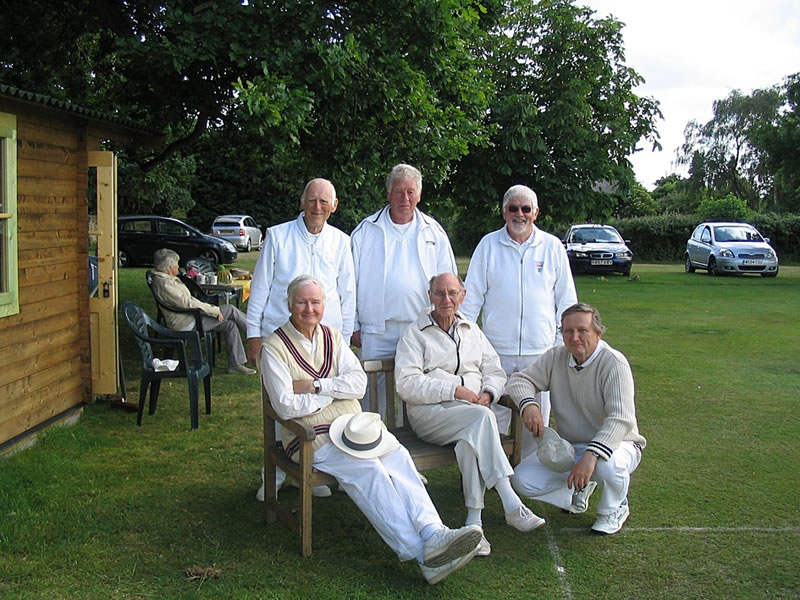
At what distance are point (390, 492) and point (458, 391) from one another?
0.72 metres

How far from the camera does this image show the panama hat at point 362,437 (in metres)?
3.89

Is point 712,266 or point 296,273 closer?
point 296,273

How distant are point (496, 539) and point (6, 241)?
12.2 ft

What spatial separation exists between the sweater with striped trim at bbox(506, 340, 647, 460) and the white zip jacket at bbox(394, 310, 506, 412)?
0.16 m

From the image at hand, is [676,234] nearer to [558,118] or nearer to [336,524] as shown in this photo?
[558,118]

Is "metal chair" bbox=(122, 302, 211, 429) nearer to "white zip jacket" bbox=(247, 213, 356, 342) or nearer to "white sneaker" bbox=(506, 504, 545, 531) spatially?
"white zip jacket" bbox=(247, 213, 356, 342)

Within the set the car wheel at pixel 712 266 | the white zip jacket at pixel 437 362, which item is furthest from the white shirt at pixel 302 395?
the car wheel at pixel 712 266

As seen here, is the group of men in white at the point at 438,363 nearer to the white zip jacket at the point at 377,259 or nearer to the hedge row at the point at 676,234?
the white zip jacket at the point at 377,259

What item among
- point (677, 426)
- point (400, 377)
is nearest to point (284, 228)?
point (400, 377)

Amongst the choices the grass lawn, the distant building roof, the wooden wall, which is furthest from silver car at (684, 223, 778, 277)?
the wooden wall

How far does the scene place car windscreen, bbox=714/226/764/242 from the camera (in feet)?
79.8

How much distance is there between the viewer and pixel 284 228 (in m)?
4.72

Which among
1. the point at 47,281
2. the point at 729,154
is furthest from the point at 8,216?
the point at 729,154

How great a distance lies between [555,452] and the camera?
4184 mm
